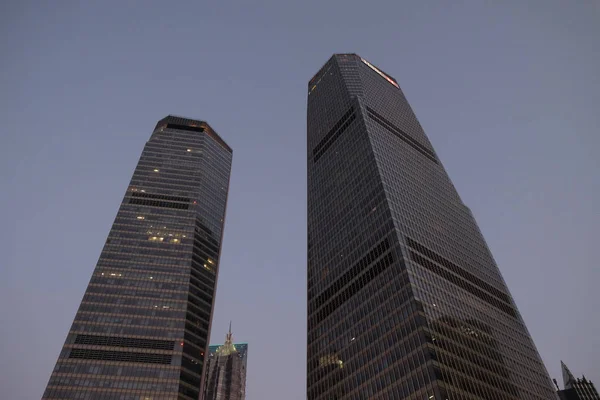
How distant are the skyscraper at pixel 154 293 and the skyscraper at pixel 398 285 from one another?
36923 millimetres

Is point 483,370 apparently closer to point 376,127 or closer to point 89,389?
point 376,127

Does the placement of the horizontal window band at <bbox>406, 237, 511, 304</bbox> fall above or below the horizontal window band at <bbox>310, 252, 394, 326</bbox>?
above

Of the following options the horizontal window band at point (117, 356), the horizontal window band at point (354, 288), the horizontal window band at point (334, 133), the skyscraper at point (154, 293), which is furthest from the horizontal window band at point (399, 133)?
the horizontal window band at point (117, 356)

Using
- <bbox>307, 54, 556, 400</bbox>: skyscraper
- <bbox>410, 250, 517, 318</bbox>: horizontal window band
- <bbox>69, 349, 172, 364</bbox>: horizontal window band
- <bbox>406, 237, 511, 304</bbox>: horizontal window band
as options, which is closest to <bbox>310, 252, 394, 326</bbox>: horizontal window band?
<bbox>307, 54, 556, 400</bbox>: skyscraper

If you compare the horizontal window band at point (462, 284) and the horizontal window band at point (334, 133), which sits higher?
the horizontal window band at point (334, 133)

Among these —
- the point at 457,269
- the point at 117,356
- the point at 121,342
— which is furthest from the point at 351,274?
the point at 117,356

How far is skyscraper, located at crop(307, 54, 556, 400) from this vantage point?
8806 cm

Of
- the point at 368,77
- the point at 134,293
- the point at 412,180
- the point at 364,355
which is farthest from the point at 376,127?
the point at 134,293

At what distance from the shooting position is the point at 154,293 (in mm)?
138875

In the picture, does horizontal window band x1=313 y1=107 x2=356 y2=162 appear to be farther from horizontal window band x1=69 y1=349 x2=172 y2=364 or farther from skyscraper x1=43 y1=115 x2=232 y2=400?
horizontal window band x1=69 y1=349 x2=172 y2=364

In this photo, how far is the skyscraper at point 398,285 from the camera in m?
88.1

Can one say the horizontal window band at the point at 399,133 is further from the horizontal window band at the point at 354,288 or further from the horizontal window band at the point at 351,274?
the horizontal window band at the point at 354,288

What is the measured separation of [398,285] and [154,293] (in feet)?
242

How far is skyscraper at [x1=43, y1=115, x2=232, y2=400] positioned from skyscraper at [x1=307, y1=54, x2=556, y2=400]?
36923 millimetres
